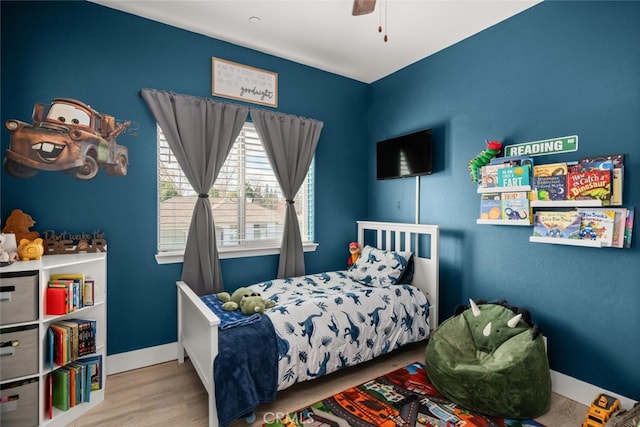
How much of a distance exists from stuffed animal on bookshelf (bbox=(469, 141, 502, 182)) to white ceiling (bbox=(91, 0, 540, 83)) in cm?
100

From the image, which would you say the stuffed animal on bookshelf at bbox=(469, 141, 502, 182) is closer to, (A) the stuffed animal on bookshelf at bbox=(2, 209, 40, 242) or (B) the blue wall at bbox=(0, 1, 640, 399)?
(B) the blue wall at bbox=(0, 1, 640, 399)

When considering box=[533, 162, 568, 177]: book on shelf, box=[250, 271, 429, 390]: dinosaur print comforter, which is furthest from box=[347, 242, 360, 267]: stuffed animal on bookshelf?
box=[533, 162, 568, 177]: book on shelf

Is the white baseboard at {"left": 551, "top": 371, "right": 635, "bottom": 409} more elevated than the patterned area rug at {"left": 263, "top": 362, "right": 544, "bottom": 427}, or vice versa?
the white baseboard at {"left": 551, "top": 371, "right": 635, "bottom": 409}

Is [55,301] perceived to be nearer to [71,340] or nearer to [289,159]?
[71,340]

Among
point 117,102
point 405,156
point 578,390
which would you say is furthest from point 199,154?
point 578,390

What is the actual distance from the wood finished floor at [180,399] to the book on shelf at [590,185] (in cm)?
133

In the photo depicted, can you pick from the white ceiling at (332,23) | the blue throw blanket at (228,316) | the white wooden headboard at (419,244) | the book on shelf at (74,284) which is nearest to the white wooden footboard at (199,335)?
the blue throw blanket at (228,316)

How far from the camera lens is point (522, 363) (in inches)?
73.2

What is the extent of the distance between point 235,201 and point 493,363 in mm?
2357

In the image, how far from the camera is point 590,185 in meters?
1.99

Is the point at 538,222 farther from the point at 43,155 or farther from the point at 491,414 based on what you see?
the point at 43,155

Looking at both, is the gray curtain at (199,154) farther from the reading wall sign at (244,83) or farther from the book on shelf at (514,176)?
the book on shelf at (514,176)

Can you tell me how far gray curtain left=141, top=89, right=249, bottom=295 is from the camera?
2.60m

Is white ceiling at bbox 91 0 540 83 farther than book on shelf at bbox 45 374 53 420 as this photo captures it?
Yes
